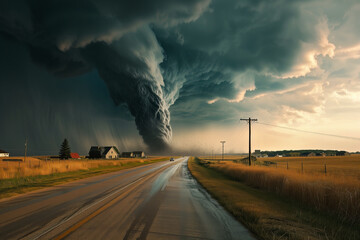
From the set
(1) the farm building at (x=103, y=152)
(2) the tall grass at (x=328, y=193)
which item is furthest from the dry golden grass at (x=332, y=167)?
(1) the farm building at (x=103, y=152)

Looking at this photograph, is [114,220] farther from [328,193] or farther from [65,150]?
[65,150]

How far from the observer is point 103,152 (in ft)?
Answer: 294

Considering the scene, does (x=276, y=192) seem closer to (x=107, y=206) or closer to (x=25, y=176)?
(x=107, y=206)

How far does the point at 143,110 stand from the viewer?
70.5 meters

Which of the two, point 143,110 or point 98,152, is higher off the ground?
point 143,110

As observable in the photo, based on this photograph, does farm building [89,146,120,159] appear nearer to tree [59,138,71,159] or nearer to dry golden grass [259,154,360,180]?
tree [59,138,71,159]

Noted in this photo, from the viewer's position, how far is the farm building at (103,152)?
3236 inches

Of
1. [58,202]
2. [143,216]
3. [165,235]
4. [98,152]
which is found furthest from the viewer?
[98,152]

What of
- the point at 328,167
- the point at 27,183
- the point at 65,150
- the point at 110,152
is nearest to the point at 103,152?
the point at 110,152

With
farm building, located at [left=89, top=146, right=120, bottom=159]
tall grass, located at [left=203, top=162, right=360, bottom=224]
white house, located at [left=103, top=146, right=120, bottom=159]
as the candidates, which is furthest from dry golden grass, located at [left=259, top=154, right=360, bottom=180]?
white house, located at [left=103, top=146, right=120, bottom=159]

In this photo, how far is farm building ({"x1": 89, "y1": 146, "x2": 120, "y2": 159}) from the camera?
82.2 meters

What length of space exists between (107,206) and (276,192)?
1027cm

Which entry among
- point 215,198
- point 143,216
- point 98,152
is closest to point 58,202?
point 143,216

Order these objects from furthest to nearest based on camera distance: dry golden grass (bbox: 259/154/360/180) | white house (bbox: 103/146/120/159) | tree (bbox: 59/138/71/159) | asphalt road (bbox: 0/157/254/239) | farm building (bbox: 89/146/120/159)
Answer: white house (bbox: 103/146/120/159) < farm building (bbox: 89/146/120/159) < tree (bbox: 59/138/71/159) < dry golden grass (bbox: 259/154/360/180) < asphalt road (bbox: 0/157/254/239)
